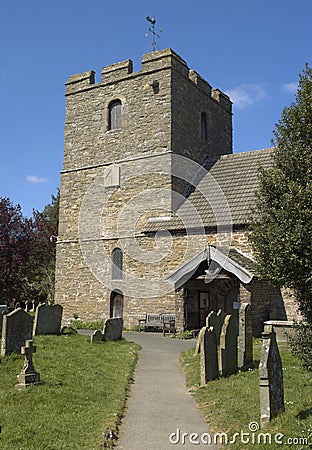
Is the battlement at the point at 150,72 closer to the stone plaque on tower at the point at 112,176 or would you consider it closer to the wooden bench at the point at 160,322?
the stone plaque on tower at the point at 112,176

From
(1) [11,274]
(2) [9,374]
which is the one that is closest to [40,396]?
(2) [9,374]

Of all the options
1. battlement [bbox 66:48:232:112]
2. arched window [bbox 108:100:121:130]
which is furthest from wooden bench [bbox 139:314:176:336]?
battlement [bbox 66:48:232:112]

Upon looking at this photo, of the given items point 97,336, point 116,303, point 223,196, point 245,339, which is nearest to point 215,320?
point 245,339

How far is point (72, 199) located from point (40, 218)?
10.1m

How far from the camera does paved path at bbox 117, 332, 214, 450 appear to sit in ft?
21.1

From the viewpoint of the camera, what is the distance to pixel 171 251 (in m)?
20.6

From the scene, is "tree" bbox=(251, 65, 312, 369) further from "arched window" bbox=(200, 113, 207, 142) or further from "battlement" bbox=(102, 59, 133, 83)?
"battlement" bbox=(102, 59, 133, 83)

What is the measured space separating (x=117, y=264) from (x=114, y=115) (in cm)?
790

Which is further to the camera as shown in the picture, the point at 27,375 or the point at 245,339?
the point at 245,339

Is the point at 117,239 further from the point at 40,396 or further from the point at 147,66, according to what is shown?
the point at 40,396

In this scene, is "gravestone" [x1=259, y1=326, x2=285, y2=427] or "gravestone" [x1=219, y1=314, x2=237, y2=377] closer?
"gravestone" [x1=259, y1=326, x2=285, y2=427]

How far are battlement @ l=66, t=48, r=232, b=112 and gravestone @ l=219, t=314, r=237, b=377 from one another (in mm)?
15709

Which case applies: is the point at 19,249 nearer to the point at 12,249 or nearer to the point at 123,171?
the point at 12,249

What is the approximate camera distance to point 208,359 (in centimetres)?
946
